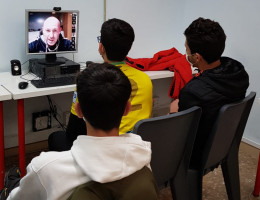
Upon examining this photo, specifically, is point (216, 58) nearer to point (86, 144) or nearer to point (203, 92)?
point (203, 92)

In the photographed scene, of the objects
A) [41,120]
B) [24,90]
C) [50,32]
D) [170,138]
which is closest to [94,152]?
[170,138]

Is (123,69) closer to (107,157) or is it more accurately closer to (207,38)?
(207,38)

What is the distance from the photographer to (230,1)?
3041 mm

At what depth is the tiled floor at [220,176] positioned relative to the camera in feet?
7.42

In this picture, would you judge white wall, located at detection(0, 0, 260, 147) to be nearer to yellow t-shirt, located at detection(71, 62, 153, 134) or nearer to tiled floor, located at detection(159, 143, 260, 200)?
tiled floor, located at detection(159, 143, 260, 200)

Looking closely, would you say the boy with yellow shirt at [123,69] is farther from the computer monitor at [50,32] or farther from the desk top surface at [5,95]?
the computer monitor at [50,32]

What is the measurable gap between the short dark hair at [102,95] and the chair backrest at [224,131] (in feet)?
2.52

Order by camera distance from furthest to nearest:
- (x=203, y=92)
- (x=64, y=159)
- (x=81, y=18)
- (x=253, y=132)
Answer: (x=253, y=132) < (x=81, y=18) < (x=203, y=92) < (x=64, y=159)

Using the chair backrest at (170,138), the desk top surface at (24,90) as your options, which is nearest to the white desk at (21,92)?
the desk top surface at (24,90)

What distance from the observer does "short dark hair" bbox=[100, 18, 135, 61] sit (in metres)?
1.70

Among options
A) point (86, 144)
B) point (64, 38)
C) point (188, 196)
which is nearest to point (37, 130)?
point (64, 38)

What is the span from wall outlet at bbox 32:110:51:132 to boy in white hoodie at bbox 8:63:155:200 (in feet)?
6.09

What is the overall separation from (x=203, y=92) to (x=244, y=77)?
30 cm

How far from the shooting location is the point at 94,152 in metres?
0.87
